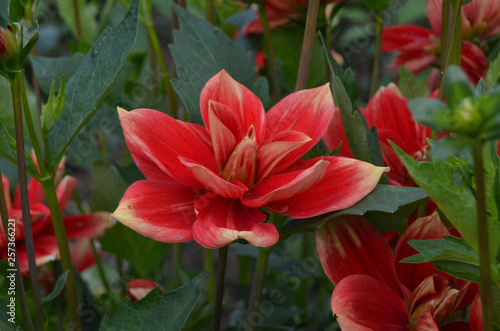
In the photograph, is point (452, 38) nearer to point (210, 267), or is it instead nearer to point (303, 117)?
point (303, 117)

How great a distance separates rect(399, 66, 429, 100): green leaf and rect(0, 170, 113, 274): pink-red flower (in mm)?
265

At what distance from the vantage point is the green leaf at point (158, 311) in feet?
1.14

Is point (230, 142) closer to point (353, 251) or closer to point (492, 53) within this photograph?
point (353, 251)

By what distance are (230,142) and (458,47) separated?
155 mm

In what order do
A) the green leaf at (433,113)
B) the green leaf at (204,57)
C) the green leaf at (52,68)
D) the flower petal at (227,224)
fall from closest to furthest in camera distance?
the green leaf at (433,113) < the flower petal at (227,224) < the green leaf at (204,57) < the green leaf at (52,68)

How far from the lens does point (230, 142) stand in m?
0.35

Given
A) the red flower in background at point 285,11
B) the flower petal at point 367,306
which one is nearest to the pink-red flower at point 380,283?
the flower petal at point 367,306

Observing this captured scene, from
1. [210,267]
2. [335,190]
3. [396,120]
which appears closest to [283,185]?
[335,190]

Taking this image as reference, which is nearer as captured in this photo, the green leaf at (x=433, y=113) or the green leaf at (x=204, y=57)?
the green leaf at (x=433, y=113)

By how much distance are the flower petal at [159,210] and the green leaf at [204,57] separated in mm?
88

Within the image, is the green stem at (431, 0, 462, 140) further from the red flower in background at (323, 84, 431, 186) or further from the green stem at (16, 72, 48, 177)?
the green stem at (16, 72, 48, 177)

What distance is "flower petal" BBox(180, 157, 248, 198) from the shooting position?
0.31 meters

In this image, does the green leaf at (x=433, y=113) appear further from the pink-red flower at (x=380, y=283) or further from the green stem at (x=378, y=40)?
the green stem at (x=378, y=40)

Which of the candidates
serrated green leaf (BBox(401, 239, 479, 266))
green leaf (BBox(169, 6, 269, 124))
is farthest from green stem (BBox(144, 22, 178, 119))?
serrated green leaf (BBox(401, 239, 479, 266))
